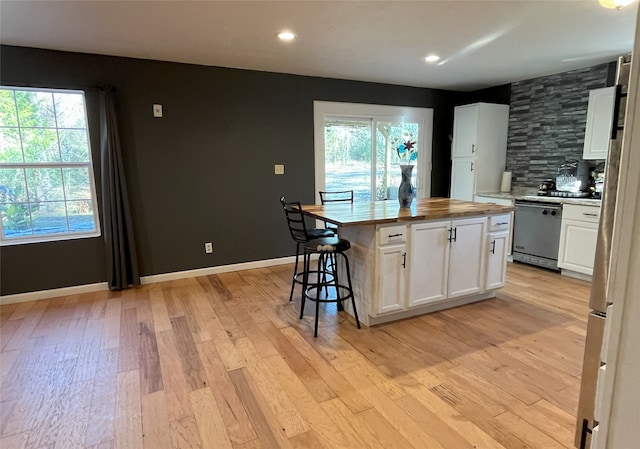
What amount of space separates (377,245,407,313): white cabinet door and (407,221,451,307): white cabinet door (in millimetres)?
91

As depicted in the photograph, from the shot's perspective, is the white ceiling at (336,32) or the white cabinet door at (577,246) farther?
the white cabinet door at (577,246)

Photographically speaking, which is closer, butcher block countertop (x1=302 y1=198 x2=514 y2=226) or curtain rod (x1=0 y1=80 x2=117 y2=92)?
butcher block countertop (x1=302 y1=198 x2=514 y2=226)

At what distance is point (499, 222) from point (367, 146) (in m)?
2.35

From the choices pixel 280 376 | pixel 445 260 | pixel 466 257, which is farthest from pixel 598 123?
pixel 280 376

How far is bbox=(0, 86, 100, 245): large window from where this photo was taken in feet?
11.1

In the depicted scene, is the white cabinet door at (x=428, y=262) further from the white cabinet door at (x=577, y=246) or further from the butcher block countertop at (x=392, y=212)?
the white cabinet door at (x=577, y=246)

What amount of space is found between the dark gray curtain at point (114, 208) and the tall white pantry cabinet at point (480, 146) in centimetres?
437

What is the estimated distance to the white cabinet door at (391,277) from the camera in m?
2.73

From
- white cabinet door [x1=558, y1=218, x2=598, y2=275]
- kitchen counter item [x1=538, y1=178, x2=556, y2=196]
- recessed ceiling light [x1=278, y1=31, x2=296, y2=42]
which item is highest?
recessed ceiling light [x1=278, y1=31, x2=296, y2=42]

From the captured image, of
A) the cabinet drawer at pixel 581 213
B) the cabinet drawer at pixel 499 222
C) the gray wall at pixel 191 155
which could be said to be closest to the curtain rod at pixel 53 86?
the gray wall at pixel 191 155

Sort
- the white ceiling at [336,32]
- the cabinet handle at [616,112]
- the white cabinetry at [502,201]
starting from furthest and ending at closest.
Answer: the white cabinetry at [502,201], the white ceiling at [336,32], the cabinet handle at [616,112]

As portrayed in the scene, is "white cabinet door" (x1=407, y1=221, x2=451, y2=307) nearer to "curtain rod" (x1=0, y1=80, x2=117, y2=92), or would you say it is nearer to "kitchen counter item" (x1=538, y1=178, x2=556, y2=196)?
"kitchen counter item" (x1=538, y1=178, x2=556, y2=196)

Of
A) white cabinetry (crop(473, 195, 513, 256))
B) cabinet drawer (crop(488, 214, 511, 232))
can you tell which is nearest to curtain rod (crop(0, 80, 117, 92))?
cabinet drawer (crop(488, 214, 511, 232))

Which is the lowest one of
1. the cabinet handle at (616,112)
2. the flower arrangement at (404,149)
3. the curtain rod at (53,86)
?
the cabinet handle at (616,112)
